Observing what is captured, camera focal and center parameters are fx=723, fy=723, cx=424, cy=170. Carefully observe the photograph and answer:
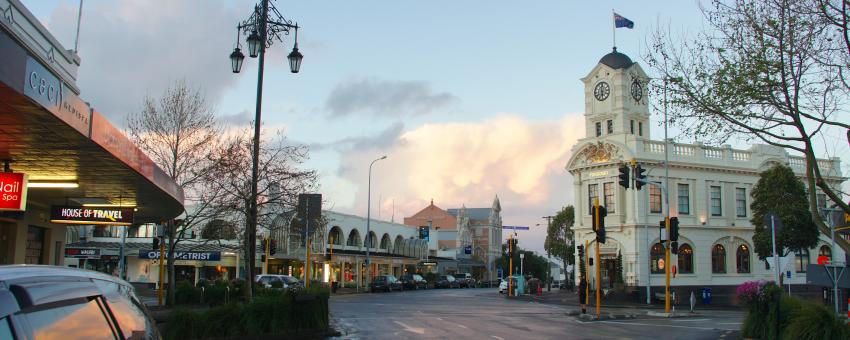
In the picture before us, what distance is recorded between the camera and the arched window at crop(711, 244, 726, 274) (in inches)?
1948

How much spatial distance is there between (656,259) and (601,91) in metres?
12.1

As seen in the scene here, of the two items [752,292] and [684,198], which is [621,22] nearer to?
[684,198]

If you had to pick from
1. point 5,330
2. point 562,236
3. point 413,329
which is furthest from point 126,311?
point 562,236

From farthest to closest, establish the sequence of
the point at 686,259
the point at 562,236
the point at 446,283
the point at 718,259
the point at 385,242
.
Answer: the point at 562,236 → the point at 446,283 → the point at 385,242 → the point at 718,259 → the point at 686,259

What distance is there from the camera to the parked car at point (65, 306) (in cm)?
333

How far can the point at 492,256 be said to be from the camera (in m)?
120

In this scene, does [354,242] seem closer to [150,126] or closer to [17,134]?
[150,126]

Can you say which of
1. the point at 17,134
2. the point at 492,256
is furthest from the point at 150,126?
the point at 492,256

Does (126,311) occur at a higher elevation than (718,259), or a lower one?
lower

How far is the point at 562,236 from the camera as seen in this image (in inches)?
3285

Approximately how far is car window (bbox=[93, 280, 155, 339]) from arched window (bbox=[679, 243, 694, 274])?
47306 millimetres

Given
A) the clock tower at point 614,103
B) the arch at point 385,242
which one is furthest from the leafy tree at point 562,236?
the clock tower at point 614,103

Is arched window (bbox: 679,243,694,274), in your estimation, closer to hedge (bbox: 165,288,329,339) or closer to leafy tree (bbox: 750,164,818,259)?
leafy tree (bbox: 750,164,818,259)

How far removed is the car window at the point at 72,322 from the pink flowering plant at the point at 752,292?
16.4 meters
